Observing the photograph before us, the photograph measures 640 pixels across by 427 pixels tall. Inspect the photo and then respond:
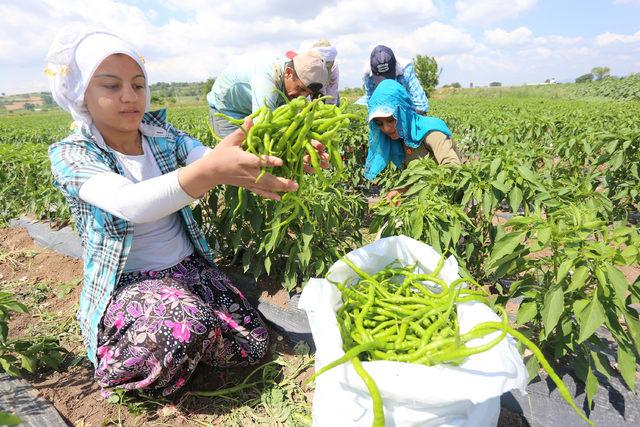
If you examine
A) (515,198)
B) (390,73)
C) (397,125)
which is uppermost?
(390,73)

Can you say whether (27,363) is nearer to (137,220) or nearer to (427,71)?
(137,220)

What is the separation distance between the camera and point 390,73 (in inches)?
186

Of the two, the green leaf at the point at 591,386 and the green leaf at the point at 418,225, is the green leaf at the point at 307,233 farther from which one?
the green leaf at the point at 591,386

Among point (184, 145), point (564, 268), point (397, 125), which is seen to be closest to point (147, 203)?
point (184, 145)

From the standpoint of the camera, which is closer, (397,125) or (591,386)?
(591,386)

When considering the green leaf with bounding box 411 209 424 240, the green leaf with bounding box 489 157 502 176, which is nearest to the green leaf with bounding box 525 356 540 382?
the green leaf with bounding box 411 209 424 240

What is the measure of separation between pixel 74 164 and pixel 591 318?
2.47 metres

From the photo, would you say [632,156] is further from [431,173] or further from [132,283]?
[132,283]

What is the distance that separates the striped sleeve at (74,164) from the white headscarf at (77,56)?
0.24 metres

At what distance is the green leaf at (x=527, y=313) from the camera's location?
1893 millimetres

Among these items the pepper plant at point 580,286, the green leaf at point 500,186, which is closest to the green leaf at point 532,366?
the pepper plant at point 580,286

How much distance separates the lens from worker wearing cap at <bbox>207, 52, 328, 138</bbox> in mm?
3053

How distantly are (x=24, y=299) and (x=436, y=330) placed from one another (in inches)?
144

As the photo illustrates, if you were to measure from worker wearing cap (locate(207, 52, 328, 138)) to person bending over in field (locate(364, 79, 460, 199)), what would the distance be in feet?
3.48
